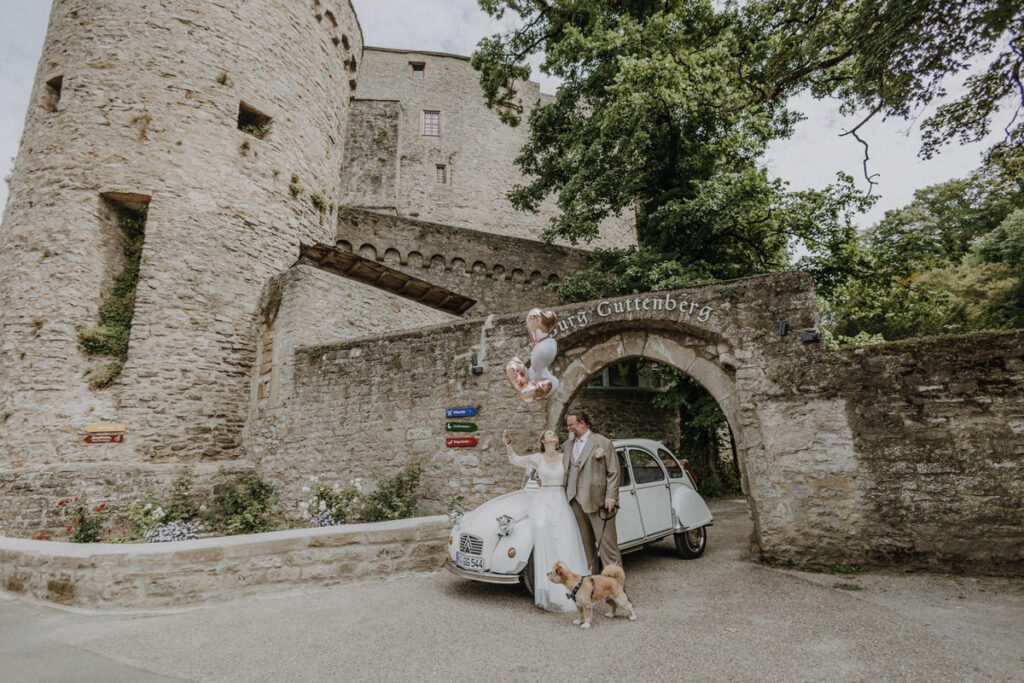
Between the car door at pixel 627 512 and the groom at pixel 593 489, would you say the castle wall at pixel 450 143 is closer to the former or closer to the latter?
the car door at pixel 627 512

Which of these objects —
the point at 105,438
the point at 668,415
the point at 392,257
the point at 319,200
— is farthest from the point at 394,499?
the point at 668,415

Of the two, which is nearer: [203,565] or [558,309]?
[203,565]

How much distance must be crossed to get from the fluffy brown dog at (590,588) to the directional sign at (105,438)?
8.14m

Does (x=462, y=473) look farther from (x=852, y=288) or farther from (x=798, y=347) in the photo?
(x=852, y=288)

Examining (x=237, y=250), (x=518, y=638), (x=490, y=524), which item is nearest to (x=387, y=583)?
(x=490, y=524)

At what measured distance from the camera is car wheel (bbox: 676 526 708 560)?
19.7 feet

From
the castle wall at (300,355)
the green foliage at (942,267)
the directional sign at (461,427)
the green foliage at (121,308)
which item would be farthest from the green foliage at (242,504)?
the green foliage at (942,267)

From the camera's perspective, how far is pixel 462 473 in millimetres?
7320

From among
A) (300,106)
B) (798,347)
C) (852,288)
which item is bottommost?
(798,347)

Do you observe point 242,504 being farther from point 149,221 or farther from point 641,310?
point 641,310

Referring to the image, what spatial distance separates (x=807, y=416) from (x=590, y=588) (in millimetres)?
3327

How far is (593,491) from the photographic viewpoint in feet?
14.8

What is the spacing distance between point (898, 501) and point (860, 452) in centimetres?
56

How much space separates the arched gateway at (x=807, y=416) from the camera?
4988 mm
